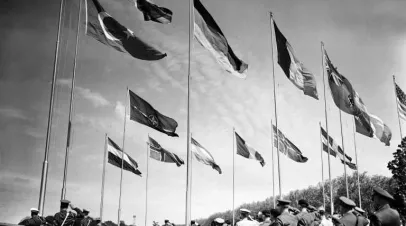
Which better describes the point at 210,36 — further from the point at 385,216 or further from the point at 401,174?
the point at 401,174

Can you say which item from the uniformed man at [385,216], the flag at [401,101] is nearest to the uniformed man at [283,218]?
the uniformed man at [385,216]

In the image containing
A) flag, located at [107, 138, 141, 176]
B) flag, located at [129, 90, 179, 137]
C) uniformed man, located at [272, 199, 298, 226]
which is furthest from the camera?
flag, located at [107, 138, 141, 176]

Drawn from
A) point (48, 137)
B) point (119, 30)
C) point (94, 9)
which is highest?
point (94, 9)

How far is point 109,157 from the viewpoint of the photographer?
26828 millimetres

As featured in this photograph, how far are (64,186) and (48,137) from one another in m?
2.54

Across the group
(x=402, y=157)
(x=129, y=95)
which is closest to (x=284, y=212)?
(x=129, y=95)

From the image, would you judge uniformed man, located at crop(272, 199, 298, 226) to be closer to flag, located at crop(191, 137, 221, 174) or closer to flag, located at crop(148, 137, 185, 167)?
flag, located at crop(191, 137, 221, 174)

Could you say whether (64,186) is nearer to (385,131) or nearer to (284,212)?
(284,212)

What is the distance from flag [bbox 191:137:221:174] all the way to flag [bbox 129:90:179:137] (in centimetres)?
682

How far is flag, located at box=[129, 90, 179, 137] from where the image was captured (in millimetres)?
17875

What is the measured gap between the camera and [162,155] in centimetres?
2805

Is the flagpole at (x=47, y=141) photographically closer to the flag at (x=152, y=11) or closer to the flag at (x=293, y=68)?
the flag at (x=152, y=11)

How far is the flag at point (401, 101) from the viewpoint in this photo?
2719cm

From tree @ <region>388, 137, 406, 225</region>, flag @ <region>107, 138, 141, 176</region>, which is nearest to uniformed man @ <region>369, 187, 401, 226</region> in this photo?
flag @ <region>107, 138, 141, 176</region>
